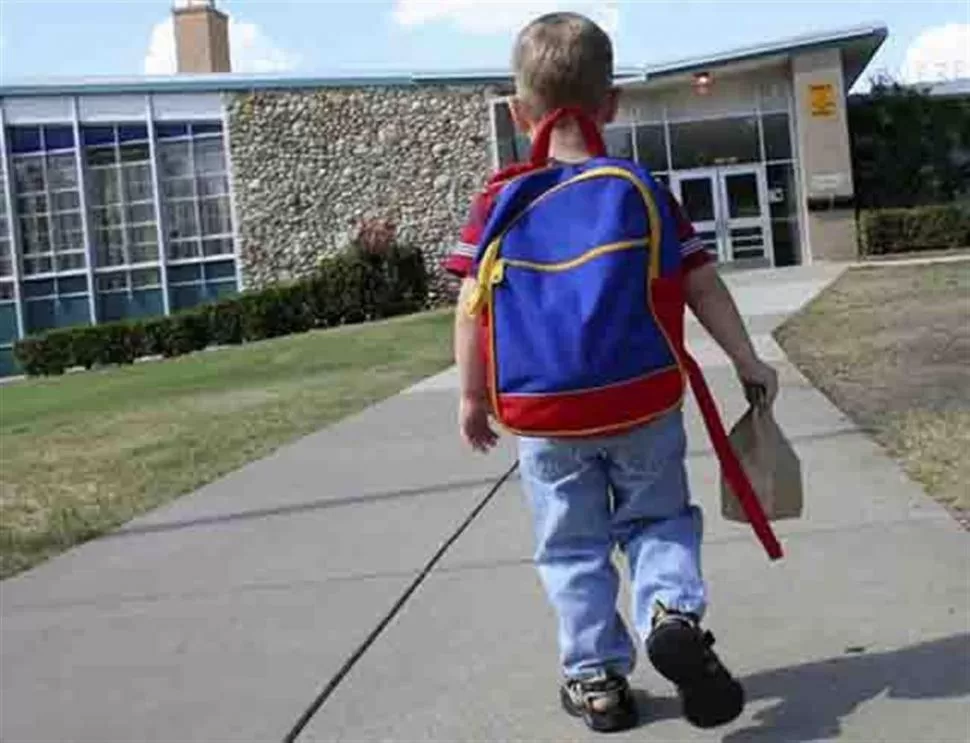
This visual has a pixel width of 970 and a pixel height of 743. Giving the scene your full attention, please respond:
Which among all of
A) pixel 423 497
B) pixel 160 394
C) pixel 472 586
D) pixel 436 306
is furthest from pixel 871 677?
pixel 436 306

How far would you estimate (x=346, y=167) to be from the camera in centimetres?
3766

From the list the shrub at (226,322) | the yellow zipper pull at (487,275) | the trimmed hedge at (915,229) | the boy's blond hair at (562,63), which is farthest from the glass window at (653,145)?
the yellow zipper pull at (487,275)

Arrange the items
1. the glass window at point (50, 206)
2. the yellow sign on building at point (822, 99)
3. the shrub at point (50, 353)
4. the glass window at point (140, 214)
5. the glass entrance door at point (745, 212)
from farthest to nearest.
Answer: the glass window at point (50, 206)
the glass window at point (140, 214)
the glass entrance door at point (745, 212)
the yellow sign on building at point (822, 99)
the shrub at point (50, 353)

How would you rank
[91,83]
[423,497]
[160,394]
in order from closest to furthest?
[423,497] → [160,394] → [91,83]

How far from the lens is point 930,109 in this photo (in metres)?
38.2

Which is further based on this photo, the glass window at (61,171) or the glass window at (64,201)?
the glass window at (64,201)

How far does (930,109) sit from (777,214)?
464cm

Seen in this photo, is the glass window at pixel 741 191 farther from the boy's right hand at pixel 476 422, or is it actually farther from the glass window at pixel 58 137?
the boy's right hand at pixel 476 422

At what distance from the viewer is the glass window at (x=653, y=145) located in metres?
37.3

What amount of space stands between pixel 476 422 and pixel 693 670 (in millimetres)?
853

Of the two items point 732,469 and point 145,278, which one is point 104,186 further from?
point 732,469

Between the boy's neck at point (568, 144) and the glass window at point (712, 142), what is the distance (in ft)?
110

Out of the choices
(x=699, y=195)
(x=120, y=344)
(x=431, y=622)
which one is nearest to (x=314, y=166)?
(x=120, y=344)

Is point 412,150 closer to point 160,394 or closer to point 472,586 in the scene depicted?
point 160,394
